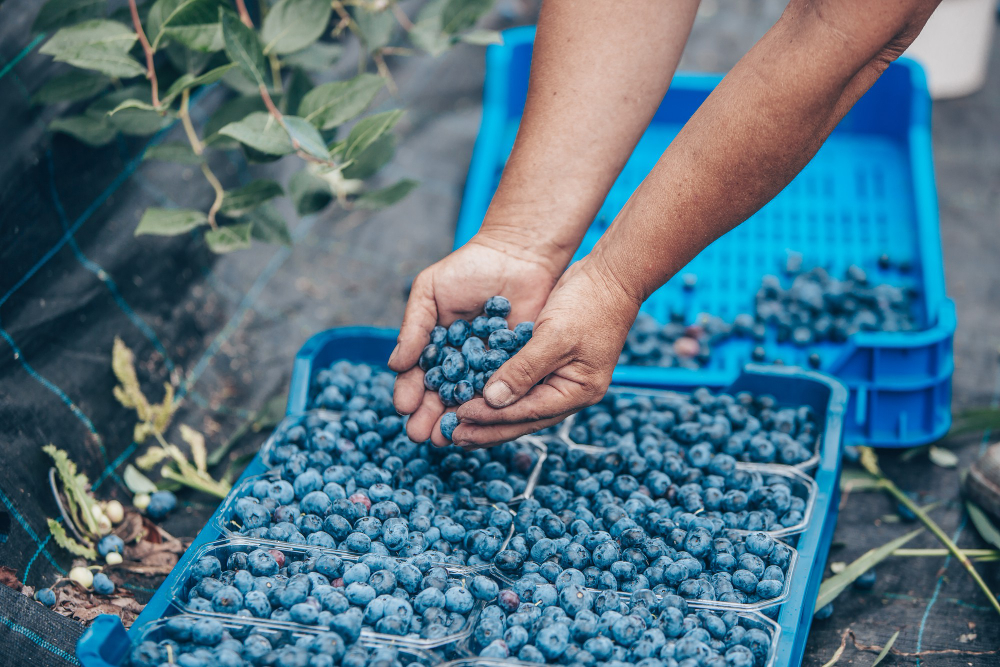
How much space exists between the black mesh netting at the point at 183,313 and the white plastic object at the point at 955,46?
1.63ft

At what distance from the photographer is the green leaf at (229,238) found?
65.3 inches

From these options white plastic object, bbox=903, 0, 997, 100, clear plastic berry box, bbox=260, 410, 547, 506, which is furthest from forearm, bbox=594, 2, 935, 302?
white plastic object, bbox=903, 0, 997, 100

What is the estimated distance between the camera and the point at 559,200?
1550mm

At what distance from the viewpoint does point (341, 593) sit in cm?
113

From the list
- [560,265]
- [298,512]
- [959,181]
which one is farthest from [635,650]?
[959,181]

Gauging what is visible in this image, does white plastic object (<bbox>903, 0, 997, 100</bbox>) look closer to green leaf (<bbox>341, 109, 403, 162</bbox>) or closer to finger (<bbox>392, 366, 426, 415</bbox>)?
green leaf (<bbox>341, 109, 403, 162</bbox>)

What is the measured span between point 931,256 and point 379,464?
1.60 meters

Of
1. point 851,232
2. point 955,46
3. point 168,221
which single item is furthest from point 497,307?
point 955,46

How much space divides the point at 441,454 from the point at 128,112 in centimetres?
102

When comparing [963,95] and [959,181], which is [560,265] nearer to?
[959,181]

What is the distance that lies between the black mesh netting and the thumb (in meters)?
0.73

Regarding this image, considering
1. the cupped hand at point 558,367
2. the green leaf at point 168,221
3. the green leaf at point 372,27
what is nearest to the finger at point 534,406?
the cupped hand at point 558,367

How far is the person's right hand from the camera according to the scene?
1.45m

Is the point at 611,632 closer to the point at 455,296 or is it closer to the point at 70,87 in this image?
the point at 455,296
